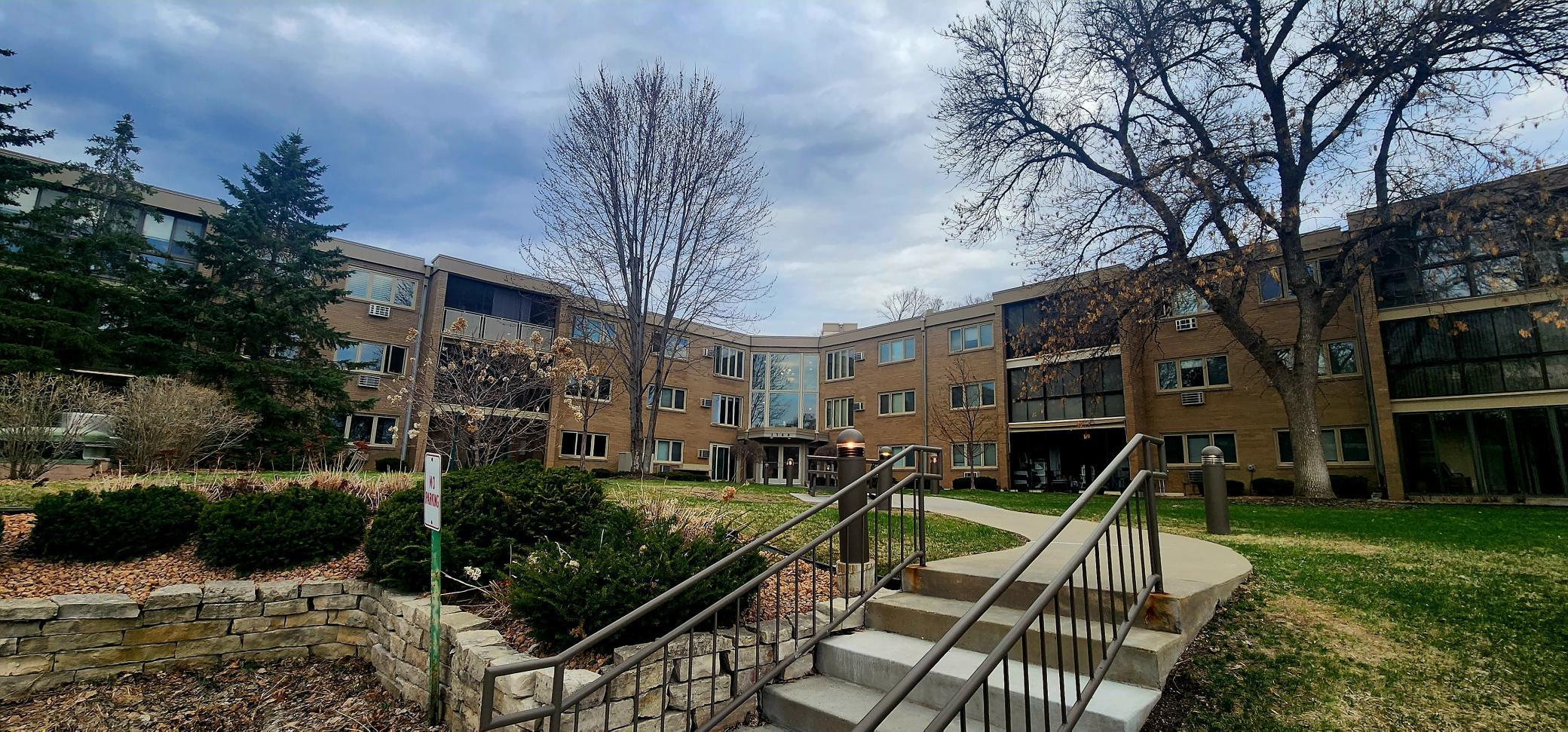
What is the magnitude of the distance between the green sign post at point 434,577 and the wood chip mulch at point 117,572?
7.87 ft

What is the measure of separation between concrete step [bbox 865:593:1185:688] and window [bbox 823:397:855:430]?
1134 inches

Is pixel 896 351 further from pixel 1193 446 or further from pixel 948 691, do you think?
pixel 948 691

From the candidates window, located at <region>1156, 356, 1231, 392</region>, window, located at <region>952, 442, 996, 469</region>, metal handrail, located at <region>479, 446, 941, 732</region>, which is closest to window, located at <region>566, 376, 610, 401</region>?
metal handrail, located at <region>479, 446, 941, 732</region>

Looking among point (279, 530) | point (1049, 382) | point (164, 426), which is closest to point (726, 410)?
point (1049, 382)

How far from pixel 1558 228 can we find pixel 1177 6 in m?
7.34

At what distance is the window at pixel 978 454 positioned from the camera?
91.6ft

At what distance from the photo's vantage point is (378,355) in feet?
81.8

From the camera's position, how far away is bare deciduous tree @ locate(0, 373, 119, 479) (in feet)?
32.1

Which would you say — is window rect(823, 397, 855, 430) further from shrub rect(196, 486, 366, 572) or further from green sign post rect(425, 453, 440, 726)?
green sign post rect(425, 453, 440, 726)

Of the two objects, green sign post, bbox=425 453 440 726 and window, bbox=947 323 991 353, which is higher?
window, bbox=947 323 991 353

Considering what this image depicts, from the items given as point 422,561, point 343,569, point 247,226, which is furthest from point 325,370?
point 422,561

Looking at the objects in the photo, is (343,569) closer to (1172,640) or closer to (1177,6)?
(1172,640)

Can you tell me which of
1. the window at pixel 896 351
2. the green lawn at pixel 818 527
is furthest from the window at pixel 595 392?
the window at pixel 896 351

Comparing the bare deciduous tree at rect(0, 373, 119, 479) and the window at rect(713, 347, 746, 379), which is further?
the window at rect(713, 347, 746, 379)
